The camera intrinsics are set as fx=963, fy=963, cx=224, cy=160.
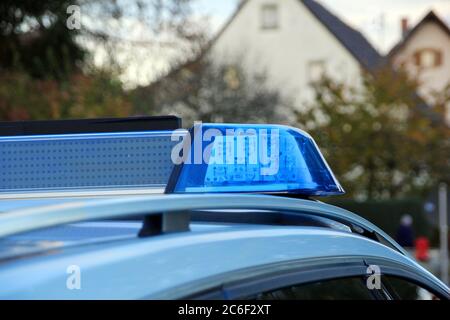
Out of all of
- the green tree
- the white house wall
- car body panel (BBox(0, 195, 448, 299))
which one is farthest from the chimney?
car body panel (BBox(0, 195, 448, 299))

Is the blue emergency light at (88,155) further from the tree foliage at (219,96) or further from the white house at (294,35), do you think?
the white house at (294,35)

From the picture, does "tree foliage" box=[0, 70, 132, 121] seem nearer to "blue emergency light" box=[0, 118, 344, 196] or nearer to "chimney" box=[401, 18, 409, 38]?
"blue emergency light" box=[0, 118, 344, 196]

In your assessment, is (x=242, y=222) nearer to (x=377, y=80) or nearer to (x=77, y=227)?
(x=77, y=227)

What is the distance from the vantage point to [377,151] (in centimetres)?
2786

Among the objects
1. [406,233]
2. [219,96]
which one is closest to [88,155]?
[219,96]

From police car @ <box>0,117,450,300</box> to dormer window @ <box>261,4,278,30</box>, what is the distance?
120 ft

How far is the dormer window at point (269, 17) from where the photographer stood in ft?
127

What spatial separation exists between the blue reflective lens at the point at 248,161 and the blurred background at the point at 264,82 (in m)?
11.1

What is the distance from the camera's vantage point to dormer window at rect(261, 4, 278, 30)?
127ft

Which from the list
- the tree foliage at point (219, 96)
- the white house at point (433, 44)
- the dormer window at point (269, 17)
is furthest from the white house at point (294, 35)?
the tree foliage at point (219, 96)

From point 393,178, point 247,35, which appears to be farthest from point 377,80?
point 247,35

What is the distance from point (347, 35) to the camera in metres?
38.6

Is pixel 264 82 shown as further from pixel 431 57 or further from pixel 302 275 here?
pixel 302 275

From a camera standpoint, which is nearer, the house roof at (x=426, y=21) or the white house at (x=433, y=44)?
the house roof at (x=426, y=21)
